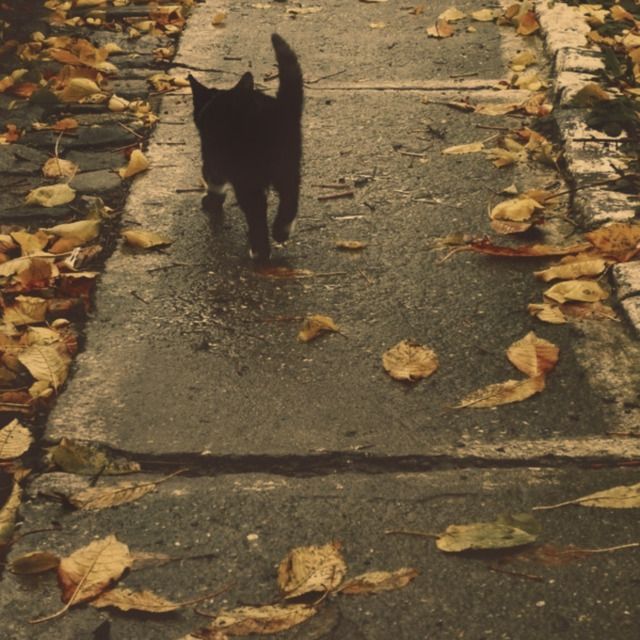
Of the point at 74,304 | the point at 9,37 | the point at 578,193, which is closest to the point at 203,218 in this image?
the point at 74,304

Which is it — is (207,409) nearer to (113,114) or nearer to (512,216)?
(512,216)

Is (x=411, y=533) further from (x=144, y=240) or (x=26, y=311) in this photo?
(x=144, y=240)

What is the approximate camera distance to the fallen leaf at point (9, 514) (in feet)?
7.88

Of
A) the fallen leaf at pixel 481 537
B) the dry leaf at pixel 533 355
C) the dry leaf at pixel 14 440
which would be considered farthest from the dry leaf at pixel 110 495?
the dry leaf at pixel 533 355

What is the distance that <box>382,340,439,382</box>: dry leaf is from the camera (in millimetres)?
2969

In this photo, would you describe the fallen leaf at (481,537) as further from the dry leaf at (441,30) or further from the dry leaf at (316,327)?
the dry leaf at (441,30)

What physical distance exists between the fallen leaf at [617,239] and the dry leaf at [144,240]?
1.47m

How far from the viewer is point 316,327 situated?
3.19 m

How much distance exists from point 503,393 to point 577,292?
58 centimetres

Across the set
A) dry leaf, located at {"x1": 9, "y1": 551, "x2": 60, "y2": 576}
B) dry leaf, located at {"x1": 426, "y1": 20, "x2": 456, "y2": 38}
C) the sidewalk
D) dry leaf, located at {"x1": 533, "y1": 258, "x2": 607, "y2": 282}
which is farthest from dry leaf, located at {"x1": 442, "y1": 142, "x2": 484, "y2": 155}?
dry leaf, located at {"x1": 9, "y1": 551, "x2": 60, "y2": 576}

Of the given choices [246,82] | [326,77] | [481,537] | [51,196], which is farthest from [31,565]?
[326,77]

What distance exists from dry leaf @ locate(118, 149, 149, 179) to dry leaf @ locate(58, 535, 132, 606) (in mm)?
2172

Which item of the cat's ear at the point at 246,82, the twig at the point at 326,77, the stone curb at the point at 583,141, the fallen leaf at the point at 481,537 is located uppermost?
the cat's ear at the point at 246,82

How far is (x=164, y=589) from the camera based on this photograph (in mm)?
2244
